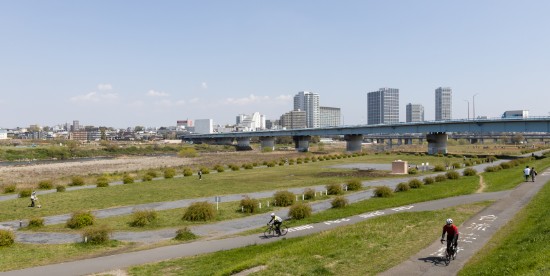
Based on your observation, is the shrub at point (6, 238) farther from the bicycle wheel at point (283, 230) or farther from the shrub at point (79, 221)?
the bicycle wheel at point (283, 230)

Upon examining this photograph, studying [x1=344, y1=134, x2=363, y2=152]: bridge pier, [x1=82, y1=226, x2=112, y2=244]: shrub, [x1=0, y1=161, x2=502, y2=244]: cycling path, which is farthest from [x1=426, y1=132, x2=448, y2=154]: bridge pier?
[x1=82, y1=226, x2=112, y2=244]: shrub

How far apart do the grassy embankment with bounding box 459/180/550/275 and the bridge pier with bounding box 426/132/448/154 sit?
308ft

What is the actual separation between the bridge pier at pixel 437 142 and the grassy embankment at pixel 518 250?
93.8m

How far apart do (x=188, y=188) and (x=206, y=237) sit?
25318 millimetres

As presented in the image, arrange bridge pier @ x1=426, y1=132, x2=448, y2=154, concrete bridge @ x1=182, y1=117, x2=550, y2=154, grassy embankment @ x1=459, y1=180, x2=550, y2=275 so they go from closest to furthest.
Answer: grassy embankment @ x1=459, y1=180, x2=550, y2=275 → concrete bridge @ x1=182, y1=117, x2=550, y2=154 → bridge pier @ x1=426, y1=132, x2=448, y2=154

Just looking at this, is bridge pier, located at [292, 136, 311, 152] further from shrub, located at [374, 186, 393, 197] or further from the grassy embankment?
the grassy embankment

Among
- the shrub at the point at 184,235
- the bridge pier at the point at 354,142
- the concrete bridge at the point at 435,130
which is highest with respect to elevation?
the concrete bridge at the point at 435,130

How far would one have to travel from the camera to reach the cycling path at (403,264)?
1680 cm

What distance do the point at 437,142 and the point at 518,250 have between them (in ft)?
343

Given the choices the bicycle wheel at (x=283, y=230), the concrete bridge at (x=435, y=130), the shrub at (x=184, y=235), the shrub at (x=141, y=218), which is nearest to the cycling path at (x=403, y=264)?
the bicycle wheel at (x=283, y=230)

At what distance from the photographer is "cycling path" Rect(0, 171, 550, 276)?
16.8 m

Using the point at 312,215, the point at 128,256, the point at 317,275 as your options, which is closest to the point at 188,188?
the point at 312,215

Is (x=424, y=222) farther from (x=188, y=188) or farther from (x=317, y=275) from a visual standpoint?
(x=188, y=188)

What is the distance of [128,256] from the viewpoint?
21.2m
